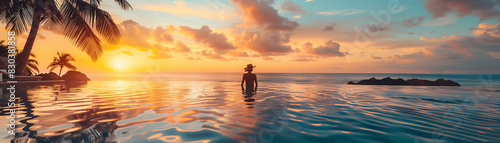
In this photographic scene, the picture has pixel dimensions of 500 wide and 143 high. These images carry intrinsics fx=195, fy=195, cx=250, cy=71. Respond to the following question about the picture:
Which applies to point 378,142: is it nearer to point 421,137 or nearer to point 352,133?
point 352,133

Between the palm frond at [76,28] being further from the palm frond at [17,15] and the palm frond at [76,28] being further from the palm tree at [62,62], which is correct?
the palm tree at [62,62]

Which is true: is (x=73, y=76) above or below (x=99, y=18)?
below

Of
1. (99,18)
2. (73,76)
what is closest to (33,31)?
(99,18)

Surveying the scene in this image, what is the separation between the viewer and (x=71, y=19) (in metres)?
12.0

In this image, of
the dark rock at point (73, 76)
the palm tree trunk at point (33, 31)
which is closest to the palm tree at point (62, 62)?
the dark rock at point (73, 76)

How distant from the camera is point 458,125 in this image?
15.3 ft

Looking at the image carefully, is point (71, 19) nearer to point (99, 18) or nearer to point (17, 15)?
point (99, 18)

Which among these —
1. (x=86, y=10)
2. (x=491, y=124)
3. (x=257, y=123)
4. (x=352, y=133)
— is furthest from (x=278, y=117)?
(x=86, y=10)

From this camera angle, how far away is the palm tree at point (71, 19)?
12.0 metres

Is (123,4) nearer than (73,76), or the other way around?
(123,4)

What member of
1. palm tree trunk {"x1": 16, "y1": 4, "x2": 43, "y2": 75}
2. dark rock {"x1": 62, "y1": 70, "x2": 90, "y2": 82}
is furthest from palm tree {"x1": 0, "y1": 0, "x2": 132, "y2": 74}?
dark rock {"x1": 62, "y1": 70, "x2": 90, "y2": 82}

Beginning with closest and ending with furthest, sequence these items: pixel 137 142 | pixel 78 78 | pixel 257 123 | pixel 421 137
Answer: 1. pixel 137 142
2. pixel 421 137
3. pixel 257 123
4. pixel 78 78

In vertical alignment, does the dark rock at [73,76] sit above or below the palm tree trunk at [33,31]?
below

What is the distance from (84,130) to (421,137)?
6473 mm
